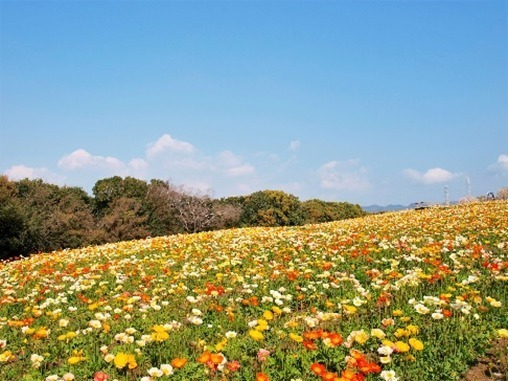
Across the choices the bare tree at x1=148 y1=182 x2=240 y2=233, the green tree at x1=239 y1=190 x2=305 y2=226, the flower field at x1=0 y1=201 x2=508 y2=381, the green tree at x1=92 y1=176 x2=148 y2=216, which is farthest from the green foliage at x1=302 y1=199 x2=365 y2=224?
the flower field at x1=0 y1=201 x2=508 y2=381

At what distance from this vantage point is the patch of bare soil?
4808 mm

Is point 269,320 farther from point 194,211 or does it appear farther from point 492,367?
point 194,211

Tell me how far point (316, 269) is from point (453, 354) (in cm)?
460

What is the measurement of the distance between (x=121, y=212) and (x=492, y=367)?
43739mm

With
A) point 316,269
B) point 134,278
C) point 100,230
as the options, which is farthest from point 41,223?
point 316,269

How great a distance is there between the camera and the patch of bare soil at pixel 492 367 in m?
4.81

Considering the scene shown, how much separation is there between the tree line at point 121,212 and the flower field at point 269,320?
79.8ft

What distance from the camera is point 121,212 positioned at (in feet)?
150

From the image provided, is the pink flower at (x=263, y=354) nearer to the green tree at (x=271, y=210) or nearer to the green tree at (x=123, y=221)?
the green tree at (x=123, y=221)

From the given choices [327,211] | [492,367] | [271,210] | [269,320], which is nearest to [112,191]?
[271,210]

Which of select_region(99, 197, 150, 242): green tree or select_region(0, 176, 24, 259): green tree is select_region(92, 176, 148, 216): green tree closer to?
select_region(99, 197, 150, 242): green tree

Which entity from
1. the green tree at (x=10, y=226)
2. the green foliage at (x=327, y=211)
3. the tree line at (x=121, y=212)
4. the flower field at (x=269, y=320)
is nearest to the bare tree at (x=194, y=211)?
the tree line at (x=121, y=212)

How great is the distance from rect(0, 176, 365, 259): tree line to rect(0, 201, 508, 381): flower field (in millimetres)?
24330

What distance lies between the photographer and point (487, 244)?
11.6 m
